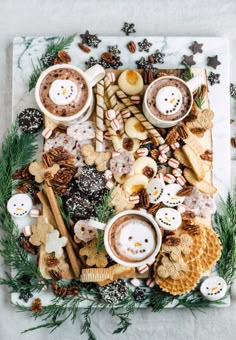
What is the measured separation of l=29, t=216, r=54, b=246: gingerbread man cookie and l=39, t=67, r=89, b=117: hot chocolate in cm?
28

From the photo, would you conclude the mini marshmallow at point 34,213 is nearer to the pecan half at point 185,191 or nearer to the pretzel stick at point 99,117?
the pretzel stick at point 99,117

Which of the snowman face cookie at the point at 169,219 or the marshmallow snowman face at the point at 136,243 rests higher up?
the snowman face cookie at the point at 169,219

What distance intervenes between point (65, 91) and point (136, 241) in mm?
407

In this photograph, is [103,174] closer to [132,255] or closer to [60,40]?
[132,255]

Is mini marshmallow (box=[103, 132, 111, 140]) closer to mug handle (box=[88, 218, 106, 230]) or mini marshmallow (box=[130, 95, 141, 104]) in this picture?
mini marshmallow (box=[130, 95, 141, 104])

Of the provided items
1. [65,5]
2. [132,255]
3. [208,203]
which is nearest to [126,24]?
[65,5]

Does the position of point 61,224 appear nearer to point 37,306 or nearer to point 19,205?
point 19,205

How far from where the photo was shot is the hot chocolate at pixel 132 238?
1.39m

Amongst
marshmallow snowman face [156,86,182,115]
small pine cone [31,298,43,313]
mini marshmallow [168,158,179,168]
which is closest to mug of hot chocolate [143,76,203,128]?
marshmallow snowman face [156,86,182,115]

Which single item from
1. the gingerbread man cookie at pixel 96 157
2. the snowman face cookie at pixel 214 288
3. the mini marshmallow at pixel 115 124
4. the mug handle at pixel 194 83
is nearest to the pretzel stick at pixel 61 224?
the gingerbread man cookie at pixel 96 157

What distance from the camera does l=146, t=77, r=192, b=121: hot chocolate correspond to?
1.43m

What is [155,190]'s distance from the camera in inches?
58.1

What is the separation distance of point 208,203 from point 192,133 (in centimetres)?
19

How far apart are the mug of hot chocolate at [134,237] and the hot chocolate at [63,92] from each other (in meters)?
0.30
